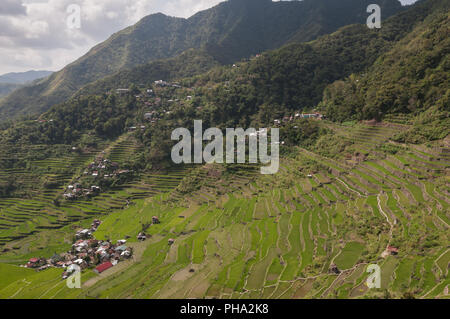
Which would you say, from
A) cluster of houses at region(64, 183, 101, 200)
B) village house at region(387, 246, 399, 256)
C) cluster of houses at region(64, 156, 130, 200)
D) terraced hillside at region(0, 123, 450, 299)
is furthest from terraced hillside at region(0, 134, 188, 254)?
village house at region(387, 246, 399, 256)

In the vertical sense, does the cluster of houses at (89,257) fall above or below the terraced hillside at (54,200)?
below

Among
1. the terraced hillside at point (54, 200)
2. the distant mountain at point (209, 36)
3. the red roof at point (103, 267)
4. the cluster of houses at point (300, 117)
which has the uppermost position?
the distant mountain at point (209, 36)

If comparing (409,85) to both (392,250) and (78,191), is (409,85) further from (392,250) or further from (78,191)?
(78,191)

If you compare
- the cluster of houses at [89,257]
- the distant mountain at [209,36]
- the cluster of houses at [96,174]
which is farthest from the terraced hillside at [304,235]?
the distant mountain at [209,36]

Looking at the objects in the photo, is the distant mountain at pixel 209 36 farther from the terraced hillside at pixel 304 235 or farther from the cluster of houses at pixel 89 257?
the cluster of houses at pixel 89 257

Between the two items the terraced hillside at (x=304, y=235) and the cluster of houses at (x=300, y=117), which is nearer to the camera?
the terraced hillside at (x=304, y=235)

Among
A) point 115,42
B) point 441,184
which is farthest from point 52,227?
point 115,42

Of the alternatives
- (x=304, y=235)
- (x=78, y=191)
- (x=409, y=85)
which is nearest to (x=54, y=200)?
(x=78, y=191)
